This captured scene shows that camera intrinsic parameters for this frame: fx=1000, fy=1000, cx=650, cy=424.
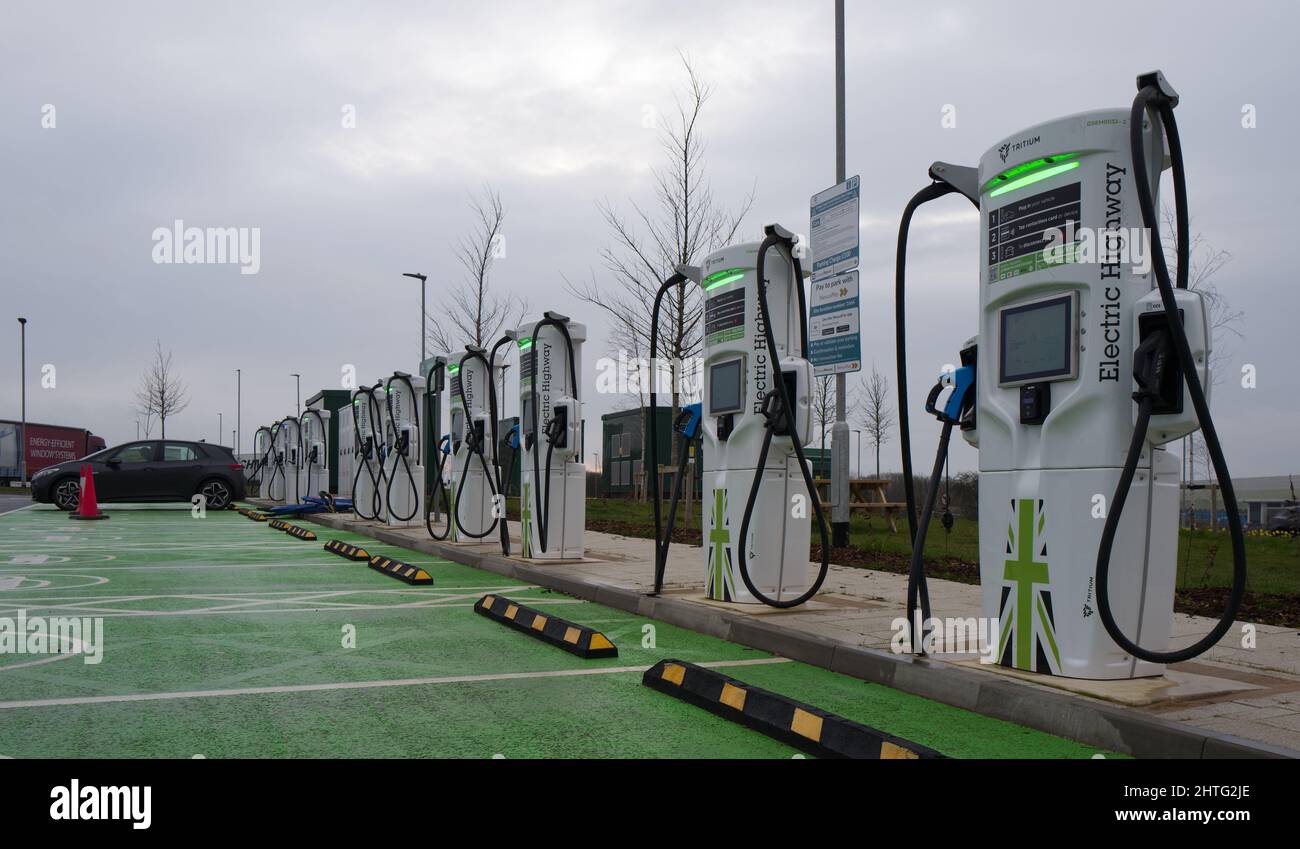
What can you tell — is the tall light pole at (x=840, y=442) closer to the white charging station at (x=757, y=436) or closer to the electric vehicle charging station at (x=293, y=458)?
the white charging station at (x=757, y=436)

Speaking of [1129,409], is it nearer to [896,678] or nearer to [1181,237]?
[1181,237]

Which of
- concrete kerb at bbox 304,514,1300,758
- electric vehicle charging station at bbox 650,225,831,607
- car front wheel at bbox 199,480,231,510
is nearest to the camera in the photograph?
concrete kerb at bbox 304,514,1300,758

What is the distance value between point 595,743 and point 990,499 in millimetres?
2452

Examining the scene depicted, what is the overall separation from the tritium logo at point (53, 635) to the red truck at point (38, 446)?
4513 cm

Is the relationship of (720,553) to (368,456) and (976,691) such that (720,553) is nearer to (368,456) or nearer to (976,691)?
(976,691)

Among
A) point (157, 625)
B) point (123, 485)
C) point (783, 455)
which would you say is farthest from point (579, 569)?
point (123, 485)

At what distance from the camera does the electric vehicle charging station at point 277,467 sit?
99.7 feet

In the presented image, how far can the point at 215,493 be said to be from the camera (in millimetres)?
24891

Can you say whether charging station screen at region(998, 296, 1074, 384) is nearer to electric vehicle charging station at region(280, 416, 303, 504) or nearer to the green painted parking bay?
the green painted parking bay

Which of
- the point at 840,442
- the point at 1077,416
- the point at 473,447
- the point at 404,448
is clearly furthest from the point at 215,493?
the point at 1077,416

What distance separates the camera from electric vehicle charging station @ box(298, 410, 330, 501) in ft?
82.5

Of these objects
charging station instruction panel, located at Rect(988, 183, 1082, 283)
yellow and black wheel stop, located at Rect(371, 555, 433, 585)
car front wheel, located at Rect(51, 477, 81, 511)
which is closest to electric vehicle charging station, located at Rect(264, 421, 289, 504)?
car front wheel, located at Rect(51, 477, 81, 511)

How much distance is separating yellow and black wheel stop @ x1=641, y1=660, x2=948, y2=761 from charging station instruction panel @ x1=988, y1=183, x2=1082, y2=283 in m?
2.43

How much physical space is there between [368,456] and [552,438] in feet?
28.6
